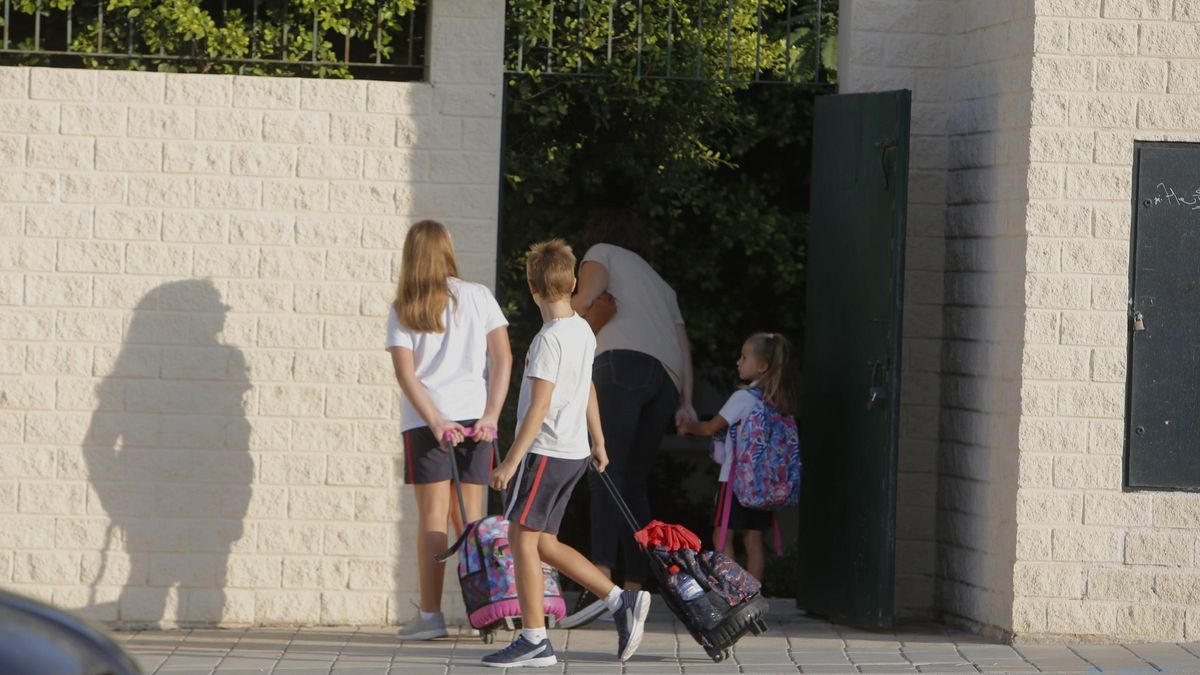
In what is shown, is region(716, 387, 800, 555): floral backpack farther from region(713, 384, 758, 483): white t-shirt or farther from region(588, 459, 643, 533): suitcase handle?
region(588, 459, 643, 533): suitcase handle

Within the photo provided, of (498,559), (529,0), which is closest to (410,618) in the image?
(498,559)

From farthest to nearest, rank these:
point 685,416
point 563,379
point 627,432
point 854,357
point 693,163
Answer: point 693,163 < point 685,416 < point 627,432 < point 854,357 < point 563,379

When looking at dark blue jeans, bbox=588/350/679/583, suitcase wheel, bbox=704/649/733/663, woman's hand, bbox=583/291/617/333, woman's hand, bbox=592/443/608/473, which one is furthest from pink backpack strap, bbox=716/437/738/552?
suitcase wheel, bbox=704/649/733/663

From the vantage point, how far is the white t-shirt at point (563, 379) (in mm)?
6566

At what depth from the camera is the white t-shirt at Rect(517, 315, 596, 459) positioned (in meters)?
6.57

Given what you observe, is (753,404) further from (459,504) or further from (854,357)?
(459,504)

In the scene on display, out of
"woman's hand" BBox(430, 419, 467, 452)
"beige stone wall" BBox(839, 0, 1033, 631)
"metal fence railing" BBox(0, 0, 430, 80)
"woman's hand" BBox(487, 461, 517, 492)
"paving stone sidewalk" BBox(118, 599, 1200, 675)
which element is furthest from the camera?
"metal fence railing" BBox(0, 0, 430, 80)

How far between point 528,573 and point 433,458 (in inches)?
29.9

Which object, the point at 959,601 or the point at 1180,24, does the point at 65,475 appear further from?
the point at 1180,24

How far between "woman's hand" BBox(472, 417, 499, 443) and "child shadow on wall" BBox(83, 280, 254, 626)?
113cm

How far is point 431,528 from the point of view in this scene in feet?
23.5

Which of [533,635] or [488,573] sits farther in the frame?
[488,573]

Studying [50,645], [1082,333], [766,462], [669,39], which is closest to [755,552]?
[766,462]

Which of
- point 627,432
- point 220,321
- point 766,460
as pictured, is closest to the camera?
point 220,321
